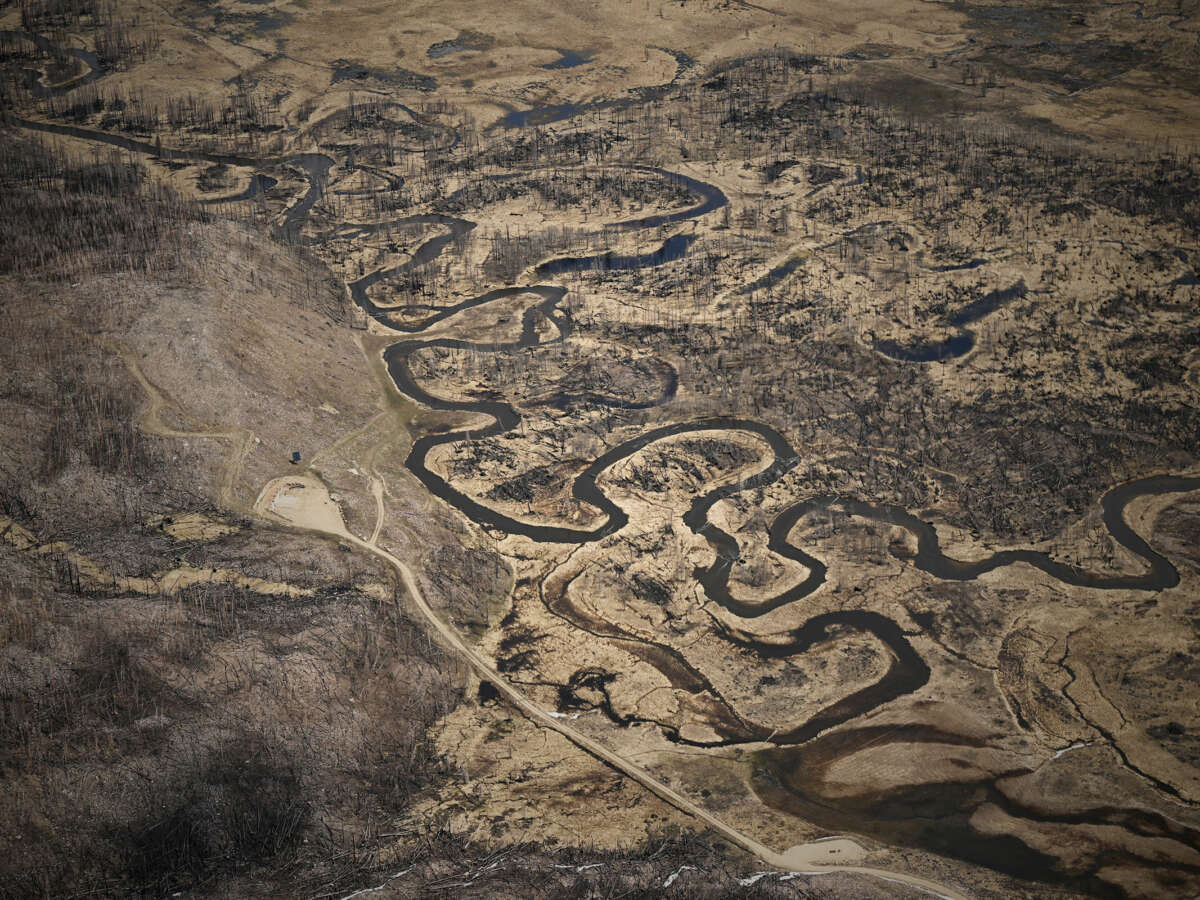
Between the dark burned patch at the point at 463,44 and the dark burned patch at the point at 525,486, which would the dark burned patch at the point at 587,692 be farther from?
the dark burned patch at the point at 463,44

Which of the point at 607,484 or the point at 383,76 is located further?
the point at 383,76

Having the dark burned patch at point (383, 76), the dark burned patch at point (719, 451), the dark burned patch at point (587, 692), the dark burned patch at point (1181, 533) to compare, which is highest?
the dark burned patch at point (383, 76)

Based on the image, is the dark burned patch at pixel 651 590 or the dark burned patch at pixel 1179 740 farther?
the dark burned patch at pixel 651 590

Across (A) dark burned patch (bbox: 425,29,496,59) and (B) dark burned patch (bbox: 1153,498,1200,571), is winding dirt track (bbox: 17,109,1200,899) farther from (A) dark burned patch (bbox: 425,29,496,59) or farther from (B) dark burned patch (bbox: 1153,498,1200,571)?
(A) dark burned patch (bbox: 425,29,496,59)

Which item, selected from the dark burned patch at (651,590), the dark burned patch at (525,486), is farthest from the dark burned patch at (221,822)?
the dark burned patch at (525,486)

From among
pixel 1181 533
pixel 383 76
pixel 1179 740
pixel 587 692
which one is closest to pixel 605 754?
pixel 587 692

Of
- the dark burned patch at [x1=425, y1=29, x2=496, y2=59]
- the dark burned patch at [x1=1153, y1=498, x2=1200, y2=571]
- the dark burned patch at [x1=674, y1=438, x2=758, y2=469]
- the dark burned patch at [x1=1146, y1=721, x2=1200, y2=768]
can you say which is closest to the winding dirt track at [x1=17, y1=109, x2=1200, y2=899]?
the dark burned patch at [x1=1153, y1=498, x2=1200, y2=571]

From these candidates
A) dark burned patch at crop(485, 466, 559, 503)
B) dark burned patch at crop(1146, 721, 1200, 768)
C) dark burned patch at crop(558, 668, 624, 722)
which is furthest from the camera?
dark burned patch at crop(485, 466, 559, 503)

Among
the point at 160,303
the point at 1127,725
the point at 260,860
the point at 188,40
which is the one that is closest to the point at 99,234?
the point at 160,303

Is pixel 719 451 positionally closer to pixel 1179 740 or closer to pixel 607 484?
pixel 607 484
